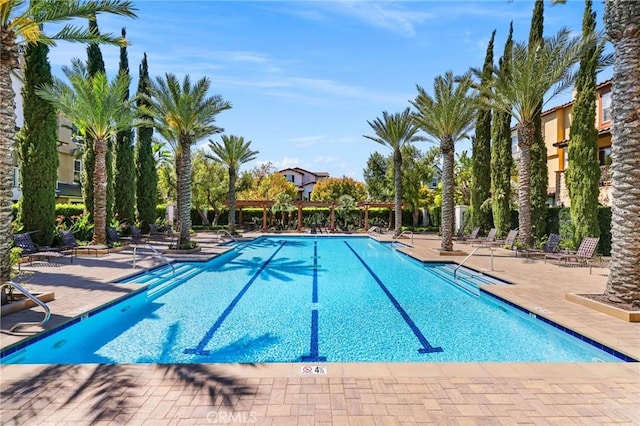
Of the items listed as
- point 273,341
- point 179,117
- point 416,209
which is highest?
point 179,117

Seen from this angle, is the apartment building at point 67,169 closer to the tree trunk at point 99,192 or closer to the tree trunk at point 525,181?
the tree trunk at point 99,192

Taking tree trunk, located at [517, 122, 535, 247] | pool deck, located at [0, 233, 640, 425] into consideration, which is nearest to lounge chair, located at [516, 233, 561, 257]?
tree trunk, located at [517, 122, 535, 247]

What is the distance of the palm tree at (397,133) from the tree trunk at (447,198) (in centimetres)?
821

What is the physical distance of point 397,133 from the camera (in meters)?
27.2

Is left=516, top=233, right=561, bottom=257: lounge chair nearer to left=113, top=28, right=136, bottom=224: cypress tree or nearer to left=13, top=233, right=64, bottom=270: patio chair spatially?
left=13, top=233, right=64, bottom=270: patio chair

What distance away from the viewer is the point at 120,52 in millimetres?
21328

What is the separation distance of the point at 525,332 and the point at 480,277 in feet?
16.2

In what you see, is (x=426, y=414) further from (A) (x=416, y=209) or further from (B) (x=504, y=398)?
(A) (x=416, y=209)

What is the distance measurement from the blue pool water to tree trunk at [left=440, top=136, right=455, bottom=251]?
5.44m

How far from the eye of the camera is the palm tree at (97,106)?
52.7 ft

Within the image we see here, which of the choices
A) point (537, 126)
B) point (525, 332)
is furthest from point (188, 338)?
point (537, 126)

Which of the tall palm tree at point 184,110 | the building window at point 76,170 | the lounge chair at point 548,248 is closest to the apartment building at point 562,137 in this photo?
the lounge chair at point 548,248

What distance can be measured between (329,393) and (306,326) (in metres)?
3.64
